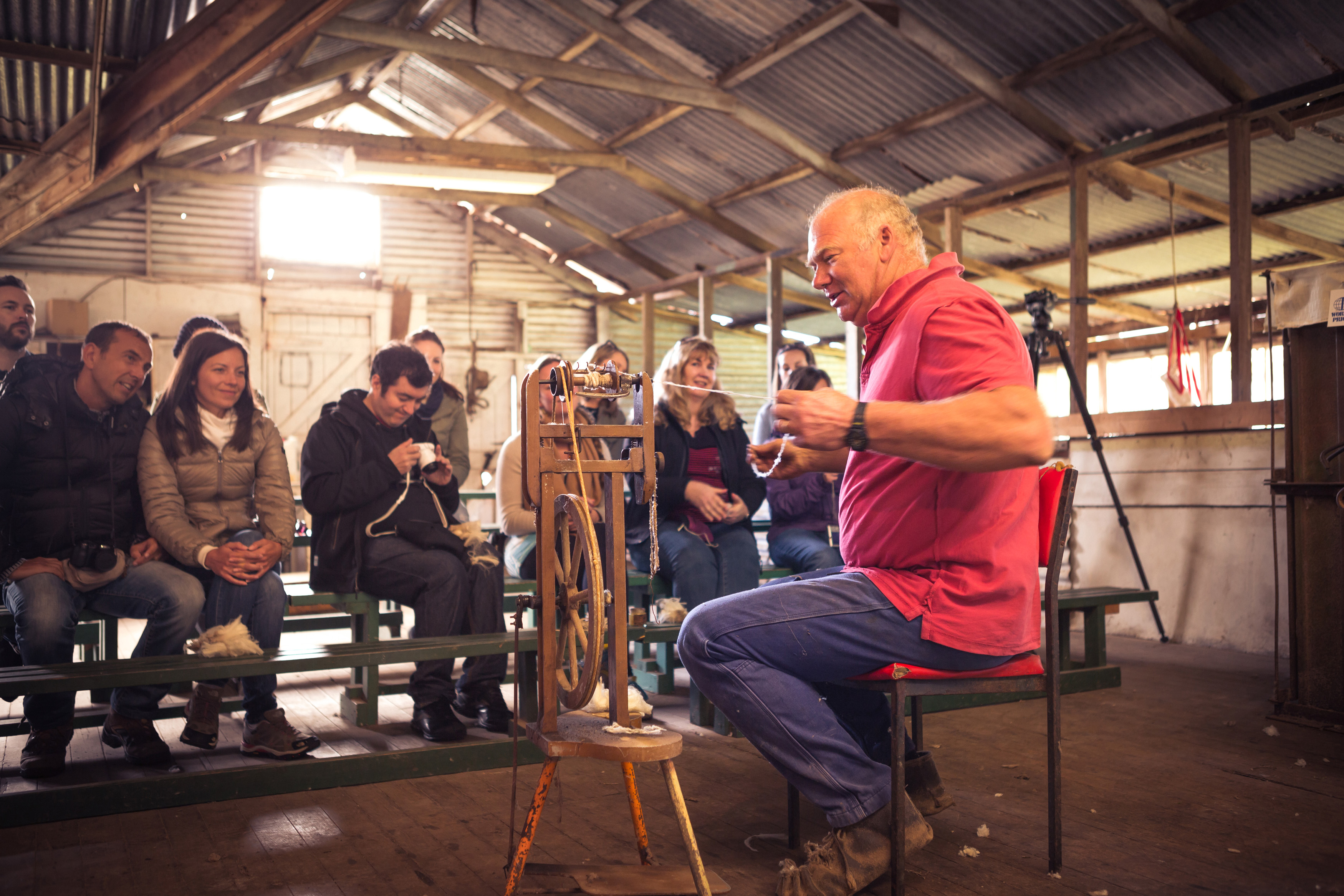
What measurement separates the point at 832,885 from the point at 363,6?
870 centimetres

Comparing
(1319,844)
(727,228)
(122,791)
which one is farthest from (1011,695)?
(727,228)

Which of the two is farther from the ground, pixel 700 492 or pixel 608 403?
pixel 608 403

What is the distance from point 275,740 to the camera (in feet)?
9.90

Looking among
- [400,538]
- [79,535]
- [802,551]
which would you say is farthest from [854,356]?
[79,535]

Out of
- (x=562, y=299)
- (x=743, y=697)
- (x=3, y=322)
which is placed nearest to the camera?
(x=743, y=697)

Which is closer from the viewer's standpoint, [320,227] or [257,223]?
[257,223]

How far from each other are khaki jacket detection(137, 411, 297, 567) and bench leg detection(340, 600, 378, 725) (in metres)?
0.44

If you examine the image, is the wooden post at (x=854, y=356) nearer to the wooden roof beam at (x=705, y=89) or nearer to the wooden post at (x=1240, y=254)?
the wooden roof beam at (x=705, y=89)

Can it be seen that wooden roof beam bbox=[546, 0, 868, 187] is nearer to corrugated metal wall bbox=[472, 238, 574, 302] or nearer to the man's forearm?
corrugated metal wall bbox=[472, 238, 574, 302]

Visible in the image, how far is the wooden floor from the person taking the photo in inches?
84.0

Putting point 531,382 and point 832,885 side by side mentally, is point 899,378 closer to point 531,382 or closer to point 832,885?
point 531,382

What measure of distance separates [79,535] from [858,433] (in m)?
2.60

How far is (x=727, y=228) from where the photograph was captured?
938cm

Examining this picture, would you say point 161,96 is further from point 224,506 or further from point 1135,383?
point 1135,383
